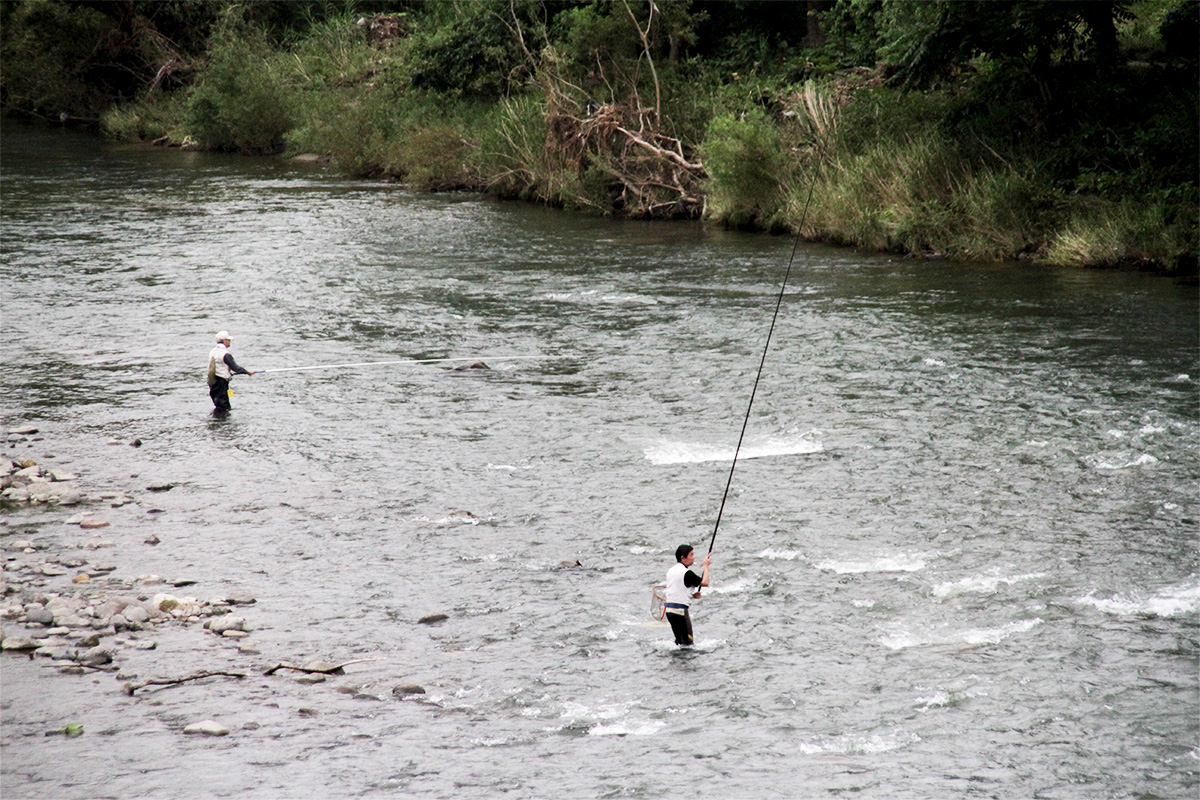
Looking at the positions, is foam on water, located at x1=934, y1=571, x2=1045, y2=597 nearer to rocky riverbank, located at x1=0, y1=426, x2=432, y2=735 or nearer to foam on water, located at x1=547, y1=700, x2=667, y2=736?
foam on water, located at x1=547, y1=700, x2=667, y2=736

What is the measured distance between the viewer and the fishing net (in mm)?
9695

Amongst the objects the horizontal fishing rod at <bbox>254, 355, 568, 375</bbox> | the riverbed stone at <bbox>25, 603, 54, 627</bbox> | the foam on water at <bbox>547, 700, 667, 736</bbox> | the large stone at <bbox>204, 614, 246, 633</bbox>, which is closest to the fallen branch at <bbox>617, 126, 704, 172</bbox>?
the horizontal fishing rod at <bbox>254, 355, 568, 375</bbox>

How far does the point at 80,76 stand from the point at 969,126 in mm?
44885

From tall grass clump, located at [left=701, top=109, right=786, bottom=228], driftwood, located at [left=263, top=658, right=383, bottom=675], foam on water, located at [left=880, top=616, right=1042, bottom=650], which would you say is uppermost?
tall grass clump, located at [left=701, top=109, right=786, bottom=228]

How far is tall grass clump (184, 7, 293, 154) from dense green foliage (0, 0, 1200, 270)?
9 cm

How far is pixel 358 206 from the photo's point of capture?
117 ft

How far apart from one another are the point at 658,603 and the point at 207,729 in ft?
11.8

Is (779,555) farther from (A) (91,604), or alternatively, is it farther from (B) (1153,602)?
(A) (91,604)

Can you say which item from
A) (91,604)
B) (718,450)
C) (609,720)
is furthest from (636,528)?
(91,604)

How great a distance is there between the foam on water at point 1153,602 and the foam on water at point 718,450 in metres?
4.48

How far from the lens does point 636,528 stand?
12.3 metres

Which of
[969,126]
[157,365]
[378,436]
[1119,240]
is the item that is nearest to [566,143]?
[969,126]

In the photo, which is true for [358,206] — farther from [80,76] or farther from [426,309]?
[80,76]

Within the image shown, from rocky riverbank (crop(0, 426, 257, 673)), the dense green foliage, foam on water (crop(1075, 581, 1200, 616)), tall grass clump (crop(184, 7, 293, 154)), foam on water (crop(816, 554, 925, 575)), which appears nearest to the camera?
rocky riverbank (crop(0, 426, 257, 673))
